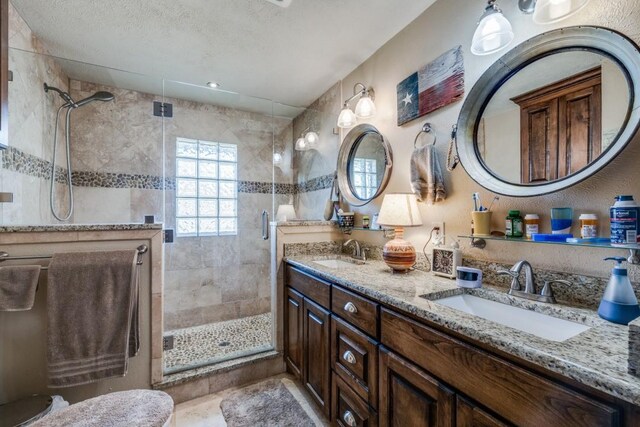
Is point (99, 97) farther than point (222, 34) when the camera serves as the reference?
Yes

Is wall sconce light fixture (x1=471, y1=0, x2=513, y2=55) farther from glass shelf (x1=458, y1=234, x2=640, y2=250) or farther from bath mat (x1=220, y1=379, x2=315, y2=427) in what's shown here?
bath mat (x1=220, y1=379, x2=315, y2=427)

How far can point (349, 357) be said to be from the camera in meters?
1.34

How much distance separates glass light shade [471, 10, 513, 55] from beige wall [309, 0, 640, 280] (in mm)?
96

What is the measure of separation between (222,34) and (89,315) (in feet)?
6.46

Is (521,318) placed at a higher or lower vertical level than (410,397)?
higher

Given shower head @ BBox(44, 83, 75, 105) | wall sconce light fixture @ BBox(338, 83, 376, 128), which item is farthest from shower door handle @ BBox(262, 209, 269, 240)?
shower head @ BBox(44, 83, 75, 105)

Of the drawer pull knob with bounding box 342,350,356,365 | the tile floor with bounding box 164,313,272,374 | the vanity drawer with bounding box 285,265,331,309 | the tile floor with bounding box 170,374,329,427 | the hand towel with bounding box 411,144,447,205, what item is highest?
the hand towel with bounding box 411,144,447,205

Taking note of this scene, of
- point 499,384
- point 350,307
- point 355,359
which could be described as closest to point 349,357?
point 355,359

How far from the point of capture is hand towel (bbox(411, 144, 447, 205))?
1.55 meters

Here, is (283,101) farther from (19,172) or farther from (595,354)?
(595,354)

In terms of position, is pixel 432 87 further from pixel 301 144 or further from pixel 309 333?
pixel 309 333

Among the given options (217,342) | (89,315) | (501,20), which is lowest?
(217,342)

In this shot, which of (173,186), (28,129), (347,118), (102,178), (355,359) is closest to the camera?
(355,359)

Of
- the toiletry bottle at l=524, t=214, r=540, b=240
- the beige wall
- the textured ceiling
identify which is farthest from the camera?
the textured ceiling
